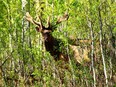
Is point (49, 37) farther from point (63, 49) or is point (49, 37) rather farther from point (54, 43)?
point (63, 49)

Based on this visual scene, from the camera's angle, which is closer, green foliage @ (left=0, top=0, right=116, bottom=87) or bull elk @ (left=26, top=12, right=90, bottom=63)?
green foliage @ (left=0, top=0, right=116, bottom=87)

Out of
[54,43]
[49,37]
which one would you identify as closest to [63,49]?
[54,43]

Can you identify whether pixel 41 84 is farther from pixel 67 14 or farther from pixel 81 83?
pixel 67 14

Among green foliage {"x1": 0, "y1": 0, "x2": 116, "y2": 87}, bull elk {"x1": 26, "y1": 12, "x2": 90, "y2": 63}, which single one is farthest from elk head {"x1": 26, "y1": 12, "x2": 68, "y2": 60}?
green foliage {"x1": 0, "y1": 0, "x2": 116, "y2": 87}

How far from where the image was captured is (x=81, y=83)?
2011cm

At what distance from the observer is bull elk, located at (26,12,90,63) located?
18641mm

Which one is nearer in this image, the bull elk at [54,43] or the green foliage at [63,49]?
the green foliage at [63,49]

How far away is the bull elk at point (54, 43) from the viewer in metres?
18.6

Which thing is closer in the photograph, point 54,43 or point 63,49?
point 54,43

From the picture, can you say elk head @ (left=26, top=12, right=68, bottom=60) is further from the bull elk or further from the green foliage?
the green foliage

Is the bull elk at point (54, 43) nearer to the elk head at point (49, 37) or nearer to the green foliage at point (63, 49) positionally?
the elk head at point (49, 37)

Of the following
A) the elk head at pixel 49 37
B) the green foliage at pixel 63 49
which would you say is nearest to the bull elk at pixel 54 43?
the elk head at pixel 49 37

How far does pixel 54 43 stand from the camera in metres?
20.0

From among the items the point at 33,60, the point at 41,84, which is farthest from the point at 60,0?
the point at 41,84
